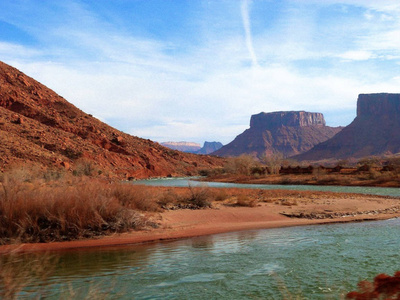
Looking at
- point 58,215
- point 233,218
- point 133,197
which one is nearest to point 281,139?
point 233,218

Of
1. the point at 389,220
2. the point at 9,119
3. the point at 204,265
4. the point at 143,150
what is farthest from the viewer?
the point at 143,150

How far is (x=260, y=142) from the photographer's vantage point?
600 ft

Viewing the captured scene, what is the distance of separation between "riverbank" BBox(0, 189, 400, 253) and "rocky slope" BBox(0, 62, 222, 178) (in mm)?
27440

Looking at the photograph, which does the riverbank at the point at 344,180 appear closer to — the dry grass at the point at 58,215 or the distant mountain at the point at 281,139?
the dry grass at the point at 58,215

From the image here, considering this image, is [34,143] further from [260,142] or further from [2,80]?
[260,142]

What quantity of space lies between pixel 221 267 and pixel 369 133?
14076 cm

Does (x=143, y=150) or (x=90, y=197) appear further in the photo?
(x=143, y=150)

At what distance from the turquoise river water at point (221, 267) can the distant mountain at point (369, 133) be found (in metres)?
121

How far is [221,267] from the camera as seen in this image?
28.1 ft

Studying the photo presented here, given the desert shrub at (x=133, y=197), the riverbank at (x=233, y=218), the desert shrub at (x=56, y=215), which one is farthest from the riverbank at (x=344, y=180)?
the desert shrub at (x=56, y=215)

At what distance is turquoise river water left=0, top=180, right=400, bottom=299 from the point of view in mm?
6773

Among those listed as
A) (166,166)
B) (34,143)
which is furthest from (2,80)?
(166,166)

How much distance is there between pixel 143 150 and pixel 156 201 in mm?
62254

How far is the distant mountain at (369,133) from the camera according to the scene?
126m
